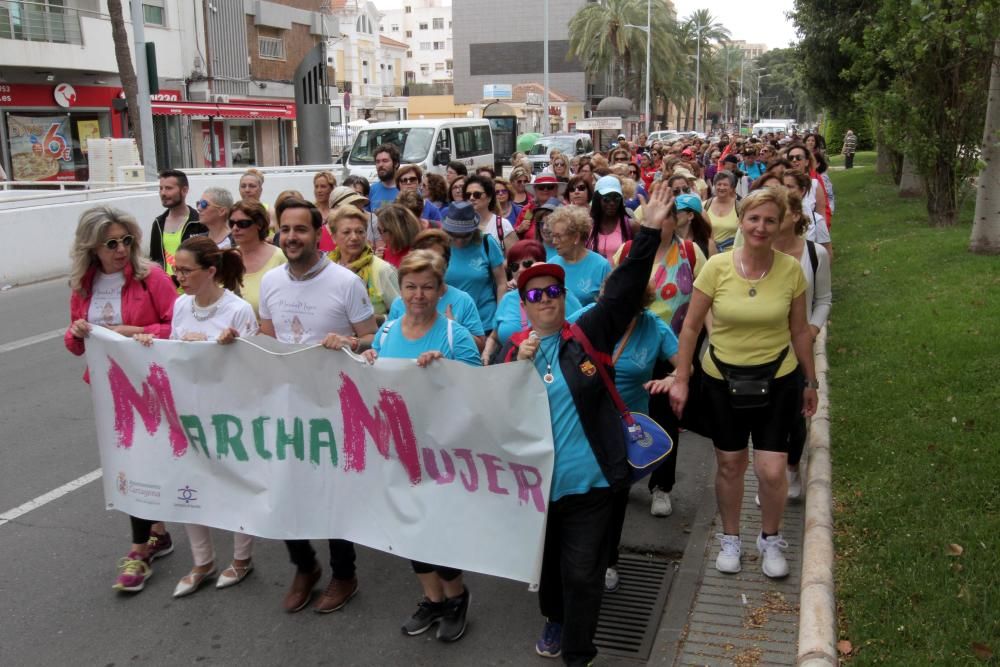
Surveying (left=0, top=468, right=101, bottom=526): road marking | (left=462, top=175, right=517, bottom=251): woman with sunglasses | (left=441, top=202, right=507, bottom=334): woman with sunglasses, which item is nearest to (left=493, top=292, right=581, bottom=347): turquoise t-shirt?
(left=441, top=202, right=507, bottom=334): woman with sunglasses

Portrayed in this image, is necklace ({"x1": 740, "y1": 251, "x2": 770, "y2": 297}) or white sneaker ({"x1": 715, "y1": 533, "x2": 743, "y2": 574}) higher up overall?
necklace ({"x1": 740, "y1": 251, "x2": 770, "y2": 297})

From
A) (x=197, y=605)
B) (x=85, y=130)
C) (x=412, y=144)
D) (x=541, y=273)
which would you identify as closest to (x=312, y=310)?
(x=541, y=273)

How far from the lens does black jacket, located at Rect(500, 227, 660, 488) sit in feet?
12.2

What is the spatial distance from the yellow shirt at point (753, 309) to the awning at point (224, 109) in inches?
1109

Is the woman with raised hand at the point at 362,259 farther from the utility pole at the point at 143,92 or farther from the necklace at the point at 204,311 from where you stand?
the utility pole at the point at 143,92

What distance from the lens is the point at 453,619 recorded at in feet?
14.3

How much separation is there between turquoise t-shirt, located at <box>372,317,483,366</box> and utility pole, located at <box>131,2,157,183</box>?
703 inches

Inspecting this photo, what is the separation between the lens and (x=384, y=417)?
431 cm

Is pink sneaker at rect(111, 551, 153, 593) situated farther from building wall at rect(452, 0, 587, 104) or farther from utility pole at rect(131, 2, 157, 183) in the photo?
building wall at rect(452, 0, 587, 104)

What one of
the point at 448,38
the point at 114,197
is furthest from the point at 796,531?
the point at 448,38

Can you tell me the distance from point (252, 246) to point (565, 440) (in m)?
2.51

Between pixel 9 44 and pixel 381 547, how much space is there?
26.2 metres

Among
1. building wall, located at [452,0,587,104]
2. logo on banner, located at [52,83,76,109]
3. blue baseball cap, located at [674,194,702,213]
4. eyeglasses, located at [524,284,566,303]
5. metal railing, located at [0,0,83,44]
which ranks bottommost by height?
eyeglasses, located at [524,284,566,303]

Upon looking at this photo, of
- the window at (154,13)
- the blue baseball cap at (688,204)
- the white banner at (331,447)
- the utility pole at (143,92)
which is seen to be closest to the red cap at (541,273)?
the white banner at (331,447)
